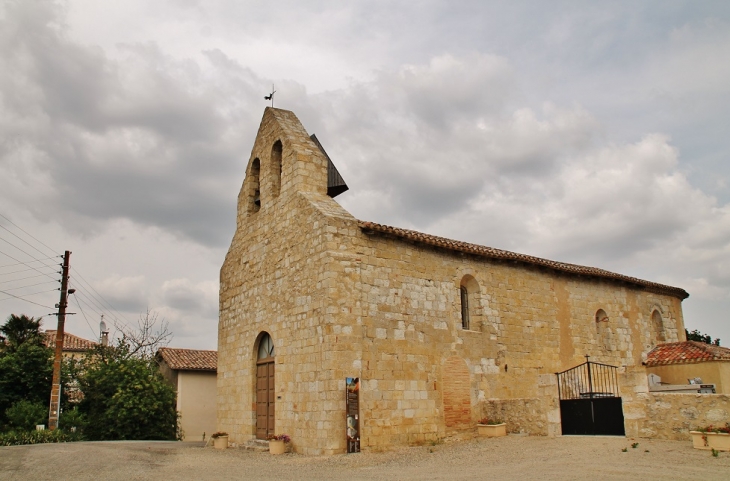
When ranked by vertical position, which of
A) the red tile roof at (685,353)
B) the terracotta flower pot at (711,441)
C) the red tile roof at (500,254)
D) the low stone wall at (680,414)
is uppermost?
the red tile roof at (500,254)

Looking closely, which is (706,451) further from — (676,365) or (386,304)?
(676,365)

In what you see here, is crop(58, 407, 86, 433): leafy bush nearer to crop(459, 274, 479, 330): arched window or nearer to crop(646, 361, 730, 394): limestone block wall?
crop(459, 274, 479, 330): arched window

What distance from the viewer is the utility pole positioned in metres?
21.8

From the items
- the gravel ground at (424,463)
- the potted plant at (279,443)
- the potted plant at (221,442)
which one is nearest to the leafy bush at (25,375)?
the gravel ground at (424,463)

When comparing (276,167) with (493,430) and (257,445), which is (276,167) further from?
(493,430)

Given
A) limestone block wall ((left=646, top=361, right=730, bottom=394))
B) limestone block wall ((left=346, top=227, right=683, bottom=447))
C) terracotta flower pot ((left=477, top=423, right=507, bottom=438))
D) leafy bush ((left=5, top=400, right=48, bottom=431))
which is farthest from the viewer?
leafy bush ((left=5, top=400, right=48, bottom=431))

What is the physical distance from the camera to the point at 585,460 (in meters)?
11.1

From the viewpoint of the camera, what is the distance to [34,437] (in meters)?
19.6

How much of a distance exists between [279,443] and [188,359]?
599 inches

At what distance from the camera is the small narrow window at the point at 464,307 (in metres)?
17.6

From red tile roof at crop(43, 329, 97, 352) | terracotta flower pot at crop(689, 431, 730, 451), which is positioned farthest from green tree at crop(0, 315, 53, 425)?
terracotta flower pot at crop(689, 431, 730, 451)

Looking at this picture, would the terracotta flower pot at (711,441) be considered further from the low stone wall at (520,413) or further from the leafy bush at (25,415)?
the leafy bush at (25,415)

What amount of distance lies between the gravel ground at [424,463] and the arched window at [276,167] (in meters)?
7.74

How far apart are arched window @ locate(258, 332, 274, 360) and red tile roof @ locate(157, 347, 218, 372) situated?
1115 cm
